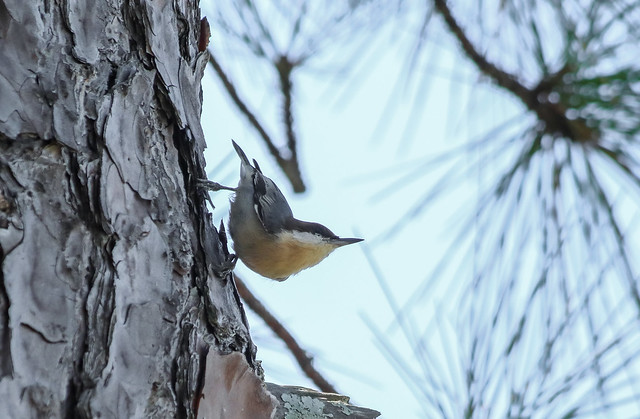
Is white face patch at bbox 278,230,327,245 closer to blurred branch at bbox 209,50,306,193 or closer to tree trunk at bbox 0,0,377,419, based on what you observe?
blurred branch at bbox 209,50,306,193

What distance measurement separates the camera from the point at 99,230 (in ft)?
4.17

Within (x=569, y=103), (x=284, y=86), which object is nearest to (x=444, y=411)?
(x=569, y=103)

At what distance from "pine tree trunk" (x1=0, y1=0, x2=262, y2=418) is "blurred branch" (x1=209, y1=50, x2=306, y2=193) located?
0.82 meters

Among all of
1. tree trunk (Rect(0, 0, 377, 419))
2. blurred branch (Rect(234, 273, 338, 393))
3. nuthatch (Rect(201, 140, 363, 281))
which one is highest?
nuthatch (Rect(201, 140, 363, 281))

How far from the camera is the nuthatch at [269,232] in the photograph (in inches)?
101

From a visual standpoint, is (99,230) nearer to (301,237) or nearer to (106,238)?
(106,238)

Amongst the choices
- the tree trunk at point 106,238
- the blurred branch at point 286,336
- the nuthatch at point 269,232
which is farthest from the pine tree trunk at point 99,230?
the nuthatch at point 269,232

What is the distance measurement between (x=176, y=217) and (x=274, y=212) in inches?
47.9

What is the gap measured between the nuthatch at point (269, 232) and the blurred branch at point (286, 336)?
1.29 feet

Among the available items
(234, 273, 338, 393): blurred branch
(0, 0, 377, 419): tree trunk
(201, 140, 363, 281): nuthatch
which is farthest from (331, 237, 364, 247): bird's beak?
(0, 0, 377, 419): tree trunk

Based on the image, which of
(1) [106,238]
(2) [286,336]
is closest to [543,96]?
(2) [286,336]

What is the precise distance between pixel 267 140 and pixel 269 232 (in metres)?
0.30

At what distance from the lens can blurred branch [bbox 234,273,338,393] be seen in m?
2.15

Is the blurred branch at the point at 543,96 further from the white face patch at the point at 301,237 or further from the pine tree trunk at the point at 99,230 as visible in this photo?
the pine tree trunk at the point at 99,230
